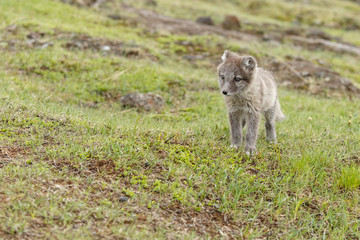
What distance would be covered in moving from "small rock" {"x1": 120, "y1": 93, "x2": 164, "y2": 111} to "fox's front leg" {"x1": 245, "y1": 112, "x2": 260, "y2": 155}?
3650mm

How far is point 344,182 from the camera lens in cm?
544

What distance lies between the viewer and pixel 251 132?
6.54 metres

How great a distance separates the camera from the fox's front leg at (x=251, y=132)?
248 inches

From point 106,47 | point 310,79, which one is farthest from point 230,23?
point 106,47

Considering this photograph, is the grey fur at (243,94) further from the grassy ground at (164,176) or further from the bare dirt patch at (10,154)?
the bare dirt patch at (10,154)

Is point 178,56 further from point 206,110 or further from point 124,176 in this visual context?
point 124,176

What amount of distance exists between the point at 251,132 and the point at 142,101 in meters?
4.02

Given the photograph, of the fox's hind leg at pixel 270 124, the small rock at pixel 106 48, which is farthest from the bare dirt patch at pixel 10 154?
the small rock at pixel 106 48

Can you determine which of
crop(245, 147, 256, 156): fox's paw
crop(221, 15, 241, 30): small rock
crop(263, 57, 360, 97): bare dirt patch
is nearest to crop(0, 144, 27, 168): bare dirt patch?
crop(245, 147, 256, 156): fox's paw

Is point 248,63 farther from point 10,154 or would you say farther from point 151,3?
point 151,3

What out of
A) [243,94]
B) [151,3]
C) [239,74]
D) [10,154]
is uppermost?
[151,3]

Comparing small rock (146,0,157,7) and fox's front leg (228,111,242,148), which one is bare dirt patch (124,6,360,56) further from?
fox's front leg (228,111,242,148)

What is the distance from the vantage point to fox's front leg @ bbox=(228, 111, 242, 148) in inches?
257

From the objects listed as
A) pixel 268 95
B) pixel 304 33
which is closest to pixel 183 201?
pixel 268 95
